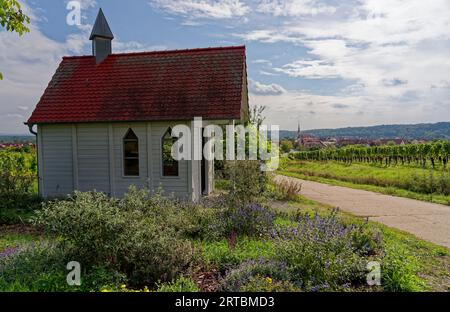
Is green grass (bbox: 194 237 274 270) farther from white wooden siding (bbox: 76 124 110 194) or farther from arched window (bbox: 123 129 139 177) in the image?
white wooden siding (bbox: 76 124 110 194)

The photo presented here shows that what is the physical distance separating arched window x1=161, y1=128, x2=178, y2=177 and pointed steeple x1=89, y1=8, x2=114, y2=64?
572cm

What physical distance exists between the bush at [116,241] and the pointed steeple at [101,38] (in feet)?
38.5

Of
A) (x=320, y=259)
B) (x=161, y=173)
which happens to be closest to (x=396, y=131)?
(x=161, y=173)

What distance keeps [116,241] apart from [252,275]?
2.29 meters

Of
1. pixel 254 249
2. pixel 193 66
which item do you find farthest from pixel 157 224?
pixel 193 66

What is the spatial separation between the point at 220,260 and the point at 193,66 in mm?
10074

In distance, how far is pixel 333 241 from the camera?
17.8ft

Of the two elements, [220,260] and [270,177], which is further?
[270,177]

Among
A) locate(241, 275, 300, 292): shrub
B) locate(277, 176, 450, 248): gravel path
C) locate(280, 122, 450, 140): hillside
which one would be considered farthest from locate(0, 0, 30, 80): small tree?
locate(280, 122, 450, 140): hillside

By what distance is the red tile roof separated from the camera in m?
12.7

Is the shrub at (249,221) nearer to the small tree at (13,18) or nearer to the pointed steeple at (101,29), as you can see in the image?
the small tree at (13,18)

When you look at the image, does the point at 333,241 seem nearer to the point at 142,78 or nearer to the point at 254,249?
the point at 254,249

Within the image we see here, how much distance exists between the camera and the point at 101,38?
50.8 feet

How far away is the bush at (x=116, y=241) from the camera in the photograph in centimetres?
535
